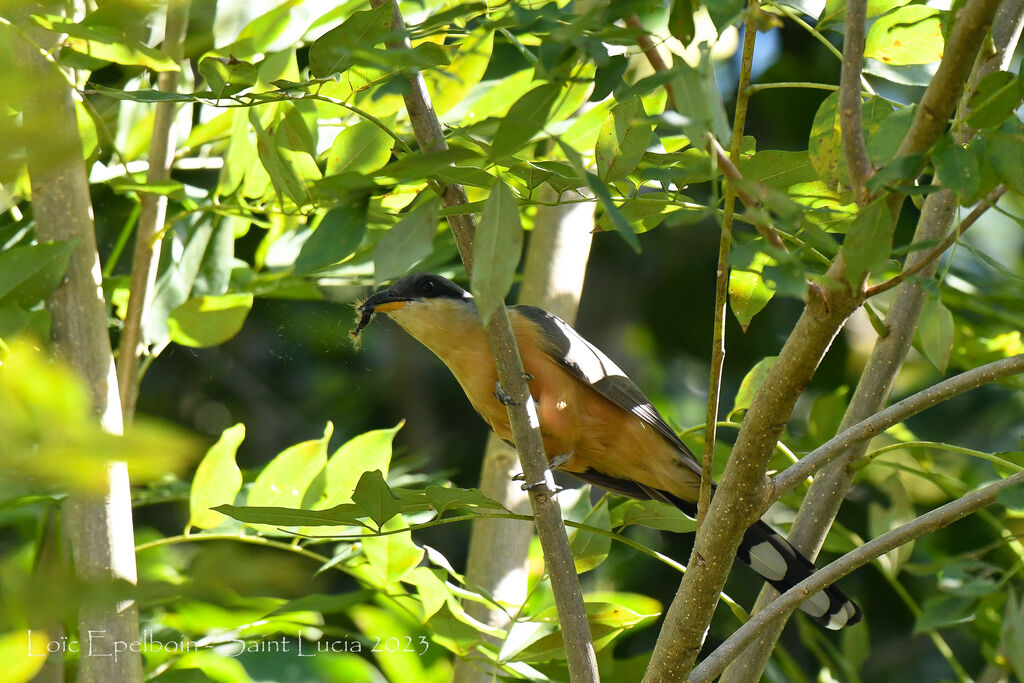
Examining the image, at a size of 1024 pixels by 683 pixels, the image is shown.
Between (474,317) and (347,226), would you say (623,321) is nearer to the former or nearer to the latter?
(474,317)

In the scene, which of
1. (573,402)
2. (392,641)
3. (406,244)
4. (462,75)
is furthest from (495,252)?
(573,402)

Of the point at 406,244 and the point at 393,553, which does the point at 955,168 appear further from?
the point at 393,553

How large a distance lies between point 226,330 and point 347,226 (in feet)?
4.64

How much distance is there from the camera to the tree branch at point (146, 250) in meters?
2.48

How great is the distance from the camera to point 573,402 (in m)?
3.19

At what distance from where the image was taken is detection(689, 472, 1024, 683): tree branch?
1.64 meters

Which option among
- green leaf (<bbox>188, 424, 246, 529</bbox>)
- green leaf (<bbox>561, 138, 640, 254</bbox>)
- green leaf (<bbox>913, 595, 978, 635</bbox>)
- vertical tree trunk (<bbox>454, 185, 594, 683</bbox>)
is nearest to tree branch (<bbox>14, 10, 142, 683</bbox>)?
green leaf (<bbox>188, 424, 246, 529</bbox>)

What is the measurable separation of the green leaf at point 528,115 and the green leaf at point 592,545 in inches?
49.3

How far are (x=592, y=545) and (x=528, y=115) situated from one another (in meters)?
1.37

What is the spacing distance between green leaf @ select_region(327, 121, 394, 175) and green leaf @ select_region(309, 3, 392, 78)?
1.95ft

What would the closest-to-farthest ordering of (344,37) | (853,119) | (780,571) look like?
(853,119) < (344,37) < (780,571)

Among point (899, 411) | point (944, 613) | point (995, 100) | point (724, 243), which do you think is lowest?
point (944, 613)

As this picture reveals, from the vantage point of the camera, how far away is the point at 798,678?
3244 millimetres

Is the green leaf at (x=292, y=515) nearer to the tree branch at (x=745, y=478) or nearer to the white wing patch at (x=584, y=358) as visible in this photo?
the tree branch at (x=745, y=478)
